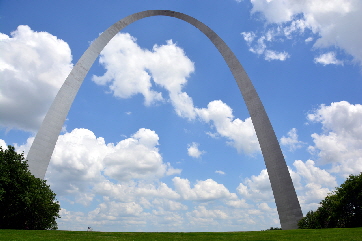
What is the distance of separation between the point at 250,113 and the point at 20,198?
26890 millimetres

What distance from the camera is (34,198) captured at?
91.5ft

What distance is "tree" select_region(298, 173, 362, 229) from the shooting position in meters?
30.2

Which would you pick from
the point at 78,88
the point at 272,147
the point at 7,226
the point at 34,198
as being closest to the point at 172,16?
the point at 78,88

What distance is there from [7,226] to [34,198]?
139 inches

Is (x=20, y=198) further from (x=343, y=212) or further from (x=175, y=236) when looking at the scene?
(x=343, y=212)

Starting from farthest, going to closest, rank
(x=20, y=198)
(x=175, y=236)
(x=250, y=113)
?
(x=250, y=113), (x=20, y=198), (x=175, y=236)

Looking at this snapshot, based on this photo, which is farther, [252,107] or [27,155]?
[252,107]

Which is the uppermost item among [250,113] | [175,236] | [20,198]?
[250,113]

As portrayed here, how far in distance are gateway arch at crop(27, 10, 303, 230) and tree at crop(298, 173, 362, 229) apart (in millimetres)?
1773

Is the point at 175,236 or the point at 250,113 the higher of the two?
the point at 250,113

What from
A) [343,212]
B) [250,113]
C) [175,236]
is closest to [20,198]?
[175,236]

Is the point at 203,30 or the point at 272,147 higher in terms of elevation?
the point at 203,30

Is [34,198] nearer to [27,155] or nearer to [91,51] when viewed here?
[27,155]

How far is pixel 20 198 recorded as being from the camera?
2650 centimetres
